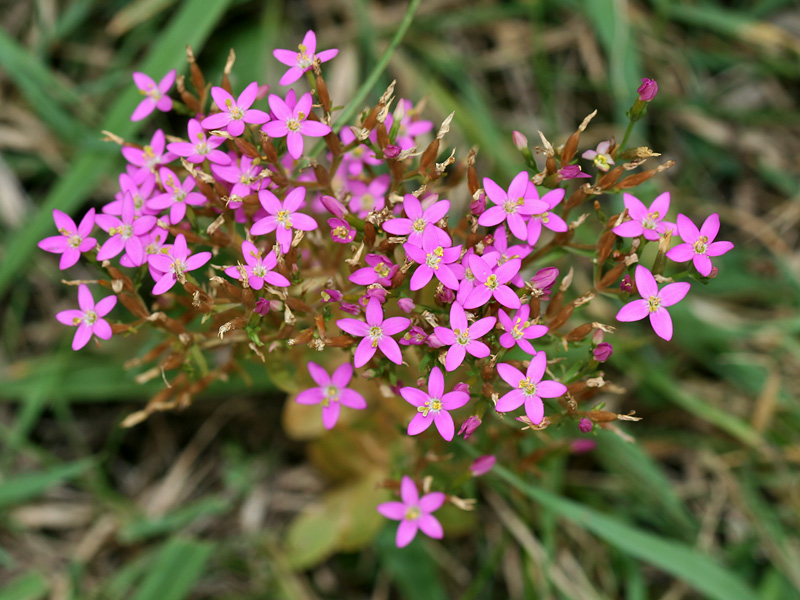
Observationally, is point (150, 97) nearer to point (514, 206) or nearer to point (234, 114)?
point (234, 114)

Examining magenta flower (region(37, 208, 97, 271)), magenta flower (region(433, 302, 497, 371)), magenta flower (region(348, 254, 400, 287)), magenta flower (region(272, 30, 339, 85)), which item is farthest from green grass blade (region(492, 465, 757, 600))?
magenta flower (region(37, 208, 97, 271))

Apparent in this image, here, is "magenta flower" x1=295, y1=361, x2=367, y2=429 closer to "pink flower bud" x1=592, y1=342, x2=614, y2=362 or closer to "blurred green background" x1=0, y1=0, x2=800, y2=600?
"pink flower bud" x1=592, y1=342, x2=614, y2=362

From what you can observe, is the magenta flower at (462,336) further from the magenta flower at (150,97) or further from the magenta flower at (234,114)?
the magenta flower at (150,97)

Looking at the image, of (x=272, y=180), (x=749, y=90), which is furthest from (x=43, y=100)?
(x=749, y=90)

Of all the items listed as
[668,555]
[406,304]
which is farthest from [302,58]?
[668,555]

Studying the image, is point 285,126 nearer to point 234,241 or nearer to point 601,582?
point 234,241

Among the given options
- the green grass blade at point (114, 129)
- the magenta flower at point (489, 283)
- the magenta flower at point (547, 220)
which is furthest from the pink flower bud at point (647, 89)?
the green grass blade at point (114, 129)
